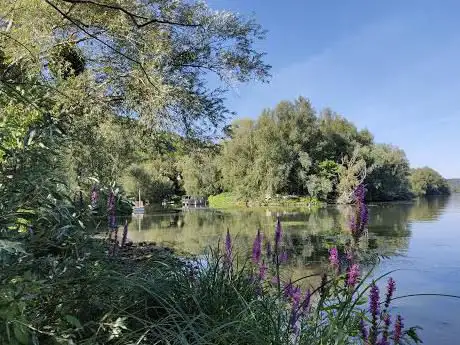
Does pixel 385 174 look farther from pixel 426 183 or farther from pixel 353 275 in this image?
pixel 353 275

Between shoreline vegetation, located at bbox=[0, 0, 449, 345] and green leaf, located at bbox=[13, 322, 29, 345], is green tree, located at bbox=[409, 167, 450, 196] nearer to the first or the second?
shoreline vegetation, located at bbox=[0, 0, 449, 345]

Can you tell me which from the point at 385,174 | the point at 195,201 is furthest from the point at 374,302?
the point at 385,174

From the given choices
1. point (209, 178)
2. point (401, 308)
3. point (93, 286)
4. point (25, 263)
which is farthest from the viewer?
point (209, 178)

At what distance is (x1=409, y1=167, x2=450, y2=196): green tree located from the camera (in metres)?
79.6

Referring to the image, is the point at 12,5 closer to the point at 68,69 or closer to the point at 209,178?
the point at 68,69

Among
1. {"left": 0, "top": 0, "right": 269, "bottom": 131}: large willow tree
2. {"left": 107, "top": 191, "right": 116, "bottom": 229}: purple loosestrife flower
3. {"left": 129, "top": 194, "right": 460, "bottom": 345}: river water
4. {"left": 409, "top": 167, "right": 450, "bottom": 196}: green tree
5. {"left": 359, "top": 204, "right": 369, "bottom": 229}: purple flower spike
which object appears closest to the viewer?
{"left": 359, "top": 204, "right": 369, "bottom": 229}: purple flower spike

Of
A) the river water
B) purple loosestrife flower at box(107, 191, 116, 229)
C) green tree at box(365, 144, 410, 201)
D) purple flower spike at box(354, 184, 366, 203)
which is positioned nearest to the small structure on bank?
green tree at box(365, 144, 410, 201)

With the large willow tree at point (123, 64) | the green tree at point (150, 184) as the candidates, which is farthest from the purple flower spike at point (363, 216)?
the green tree at point (150, 184)

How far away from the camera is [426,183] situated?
86.6 meters

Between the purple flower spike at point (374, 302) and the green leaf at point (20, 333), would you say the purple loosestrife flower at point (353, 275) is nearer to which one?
the purple flower spike at point (374, 302)

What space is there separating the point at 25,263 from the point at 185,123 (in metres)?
7.28

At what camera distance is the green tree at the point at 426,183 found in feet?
261

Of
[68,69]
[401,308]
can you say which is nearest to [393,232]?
[401,308]

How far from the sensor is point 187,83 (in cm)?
852
